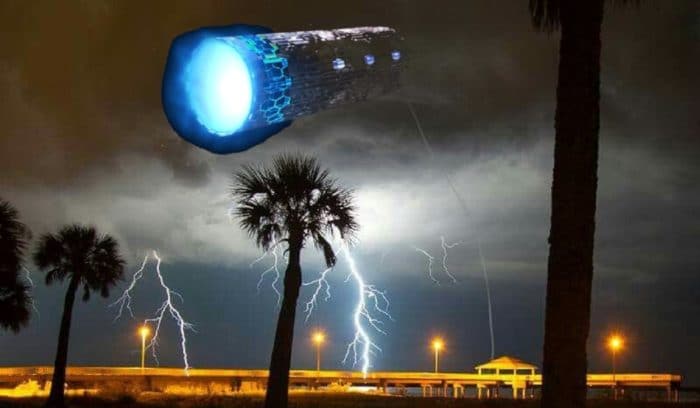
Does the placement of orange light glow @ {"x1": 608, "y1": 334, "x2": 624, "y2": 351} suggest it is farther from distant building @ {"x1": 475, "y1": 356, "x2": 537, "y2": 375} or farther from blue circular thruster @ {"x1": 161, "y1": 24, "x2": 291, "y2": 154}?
blue circular thruster @ {"x1": 161, "y1": 24, "x2": 291, "y2": 154}

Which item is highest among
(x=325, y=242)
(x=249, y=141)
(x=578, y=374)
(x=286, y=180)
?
(x=286, y=180)

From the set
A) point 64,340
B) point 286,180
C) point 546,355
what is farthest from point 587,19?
point 64,340

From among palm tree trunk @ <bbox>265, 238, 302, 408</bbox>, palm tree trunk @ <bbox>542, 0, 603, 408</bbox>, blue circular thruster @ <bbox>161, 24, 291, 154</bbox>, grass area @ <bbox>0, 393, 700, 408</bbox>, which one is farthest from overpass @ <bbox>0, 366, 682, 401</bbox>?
blue circular thruster @ <bbox>161, 24, 291, 154</bbox>

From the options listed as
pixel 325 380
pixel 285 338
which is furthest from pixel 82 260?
pixel 325 380

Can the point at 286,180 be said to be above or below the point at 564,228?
above

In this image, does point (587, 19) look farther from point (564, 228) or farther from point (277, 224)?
point (277, 224)

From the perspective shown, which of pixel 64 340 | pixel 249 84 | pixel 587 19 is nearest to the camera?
pixel 249 84
